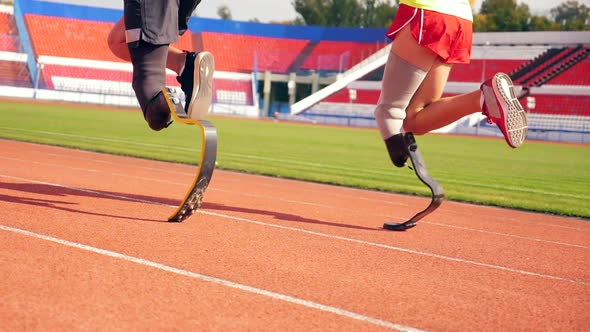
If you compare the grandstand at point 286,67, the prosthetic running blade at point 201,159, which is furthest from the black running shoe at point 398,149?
the grandstand at point 286,67

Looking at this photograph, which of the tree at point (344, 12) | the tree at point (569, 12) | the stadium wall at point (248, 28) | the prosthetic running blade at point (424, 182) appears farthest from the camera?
the tree at point (344, 12)

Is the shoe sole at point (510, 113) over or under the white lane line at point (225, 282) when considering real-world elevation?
over

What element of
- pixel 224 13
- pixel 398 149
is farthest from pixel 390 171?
pixel 224 13

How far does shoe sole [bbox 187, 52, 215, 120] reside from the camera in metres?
5.21

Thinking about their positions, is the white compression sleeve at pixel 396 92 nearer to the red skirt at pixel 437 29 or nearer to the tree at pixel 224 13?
the red skirt at pixel 437 29

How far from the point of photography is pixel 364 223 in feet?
20.9

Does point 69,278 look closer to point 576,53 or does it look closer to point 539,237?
point 539,237

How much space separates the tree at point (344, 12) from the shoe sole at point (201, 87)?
93.5 metres

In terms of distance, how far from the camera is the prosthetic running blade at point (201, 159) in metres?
5.10

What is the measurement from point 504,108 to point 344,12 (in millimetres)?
95773

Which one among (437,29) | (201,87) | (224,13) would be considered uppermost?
(437,29)

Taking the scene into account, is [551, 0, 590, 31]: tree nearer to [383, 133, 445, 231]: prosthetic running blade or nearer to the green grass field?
the green grass field

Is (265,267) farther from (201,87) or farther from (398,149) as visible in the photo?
(398,149)

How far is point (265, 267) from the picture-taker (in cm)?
407
